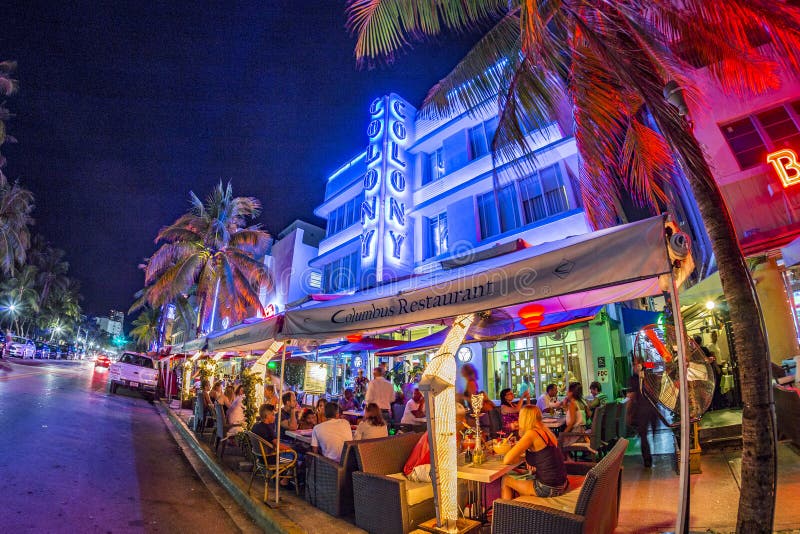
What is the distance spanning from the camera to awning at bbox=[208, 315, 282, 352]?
640 centimetres

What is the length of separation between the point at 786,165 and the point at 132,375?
26.3m

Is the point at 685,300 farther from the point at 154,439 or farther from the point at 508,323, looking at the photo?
the point at 154,439

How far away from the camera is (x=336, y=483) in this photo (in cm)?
524

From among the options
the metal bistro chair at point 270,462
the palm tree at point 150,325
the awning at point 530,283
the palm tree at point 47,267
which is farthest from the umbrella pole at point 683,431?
the palm tree at point 47,267

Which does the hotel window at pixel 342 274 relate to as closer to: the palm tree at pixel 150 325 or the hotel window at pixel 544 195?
the hotel window at pixel 544 195

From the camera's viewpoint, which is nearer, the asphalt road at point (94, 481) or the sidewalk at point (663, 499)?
the sidewalk at point (663, 499)

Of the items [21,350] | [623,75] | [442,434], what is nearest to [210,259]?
[442,434]

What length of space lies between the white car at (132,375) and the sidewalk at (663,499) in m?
16.2

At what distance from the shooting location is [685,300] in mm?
9672

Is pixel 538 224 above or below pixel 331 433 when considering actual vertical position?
above

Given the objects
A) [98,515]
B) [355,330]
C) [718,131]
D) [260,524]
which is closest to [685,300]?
[718,131]

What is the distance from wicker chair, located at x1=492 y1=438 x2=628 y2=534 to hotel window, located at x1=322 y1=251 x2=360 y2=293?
19.8 m

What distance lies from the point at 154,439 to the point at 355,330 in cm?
898

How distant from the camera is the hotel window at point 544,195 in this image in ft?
47.4
